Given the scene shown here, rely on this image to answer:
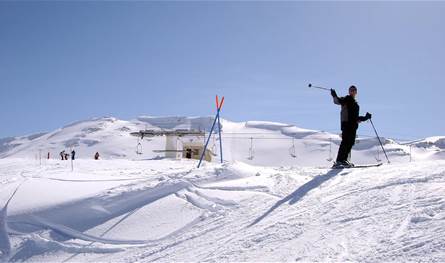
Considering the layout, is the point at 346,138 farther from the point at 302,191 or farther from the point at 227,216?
the point at 227,216

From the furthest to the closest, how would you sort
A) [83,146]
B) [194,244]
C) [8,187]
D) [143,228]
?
[83,146] → [8,187] → [143,228] → [194,244]

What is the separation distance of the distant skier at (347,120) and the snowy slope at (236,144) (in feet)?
145

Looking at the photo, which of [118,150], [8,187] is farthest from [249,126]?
[8,187]

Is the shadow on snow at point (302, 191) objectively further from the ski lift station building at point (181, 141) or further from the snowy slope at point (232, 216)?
the ski lift station building at point (181, 141)

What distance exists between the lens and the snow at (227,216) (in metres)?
5.03

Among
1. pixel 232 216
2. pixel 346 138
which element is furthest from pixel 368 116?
pixel 232 216

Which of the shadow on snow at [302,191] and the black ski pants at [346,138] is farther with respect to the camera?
the black ski pants at [346,138]

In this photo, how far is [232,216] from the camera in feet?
22.1

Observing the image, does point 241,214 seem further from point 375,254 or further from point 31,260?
point 31,260

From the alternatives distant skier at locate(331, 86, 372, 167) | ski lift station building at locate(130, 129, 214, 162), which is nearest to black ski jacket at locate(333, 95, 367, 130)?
distant skier at locate(331, 86, 372, 167)

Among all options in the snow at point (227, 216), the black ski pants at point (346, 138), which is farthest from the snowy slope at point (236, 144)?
the snow at point (227, 216)

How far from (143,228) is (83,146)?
94.6 metres

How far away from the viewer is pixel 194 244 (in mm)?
5930

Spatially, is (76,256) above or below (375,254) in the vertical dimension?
below
